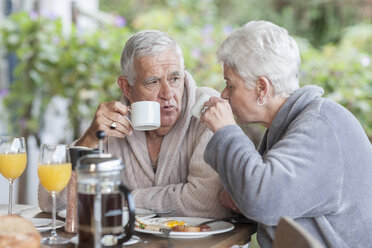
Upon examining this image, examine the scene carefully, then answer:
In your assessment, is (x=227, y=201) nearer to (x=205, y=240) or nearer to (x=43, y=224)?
(x=205, y=240)

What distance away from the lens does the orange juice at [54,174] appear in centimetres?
157

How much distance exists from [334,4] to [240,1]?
132 centimetres

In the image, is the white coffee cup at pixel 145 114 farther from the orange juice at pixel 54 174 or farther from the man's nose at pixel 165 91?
the orange juice at pixel 54 174

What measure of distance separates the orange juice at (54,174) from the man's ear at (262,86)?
68 centimetres

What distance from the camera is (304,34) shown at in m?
7.04

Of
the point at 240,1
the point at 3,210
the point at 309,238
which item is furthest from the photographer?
the point at 240,1

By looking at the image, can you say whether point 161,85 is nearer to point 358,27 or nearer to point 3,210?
point 3,210

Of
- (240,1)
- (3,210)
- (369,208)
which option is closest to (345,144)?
(369,208)

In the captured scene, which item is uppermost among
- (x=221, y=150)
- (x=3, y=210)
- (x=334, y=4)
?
(x=334, y=4)

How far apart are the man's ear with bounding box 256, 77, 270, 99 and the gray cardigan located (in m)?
0.08

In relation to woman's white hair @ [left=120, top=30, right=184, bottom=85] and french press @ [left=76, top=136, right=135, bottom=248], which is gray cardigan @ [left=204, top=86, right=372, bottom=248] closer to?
french press @ [left=76, top=136, right=135, bottom=248]

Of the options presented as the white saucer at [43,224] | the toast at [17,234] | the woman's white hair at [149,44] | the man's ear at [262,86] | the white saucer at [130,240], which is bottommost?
the white saucer at [130,240]

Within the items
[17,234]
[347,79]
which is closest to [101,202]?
[17,234]

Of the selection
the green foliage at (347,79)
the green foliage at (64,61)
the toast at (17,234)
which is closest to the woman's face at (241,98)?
the toast at (17,234)
